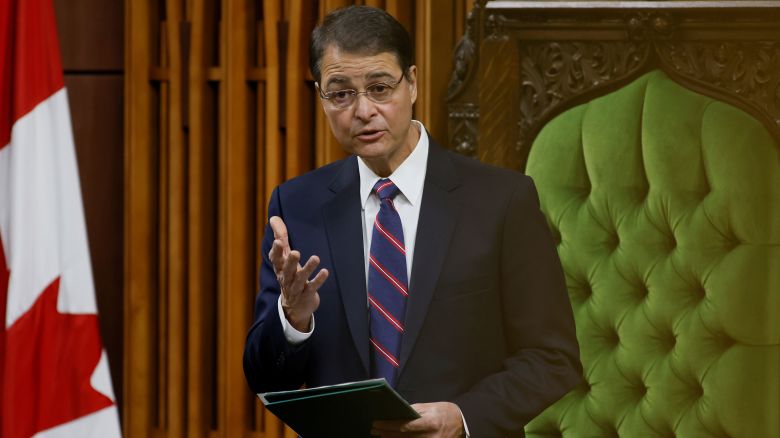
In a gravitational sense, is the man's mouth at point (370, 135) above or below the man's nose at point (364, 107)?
below

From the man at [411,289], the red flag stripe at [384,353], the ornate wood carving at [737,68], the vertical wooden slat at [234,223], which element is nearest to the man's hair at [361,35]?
the man at [411,289]

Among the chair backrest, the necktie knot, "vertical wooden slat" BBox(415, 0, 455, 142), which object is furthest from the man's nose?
"vertical wooden slat" BBox(415, 0, 455, 142)

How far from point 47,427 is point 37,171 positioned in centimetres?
69

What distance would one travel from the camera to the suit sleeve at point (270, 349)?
63.3 inches

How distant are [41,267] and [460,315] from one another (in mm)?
1453

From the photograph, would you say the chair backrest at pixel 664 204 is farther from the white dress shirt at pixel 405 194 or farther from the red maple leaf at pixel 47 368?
the red maple leaf at pixel 47 368

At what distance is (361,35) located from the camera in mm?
1647

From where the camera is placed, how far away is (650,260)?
2244 millimetres

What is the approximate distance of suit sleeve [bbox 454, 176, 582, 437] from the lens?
5.32 ft

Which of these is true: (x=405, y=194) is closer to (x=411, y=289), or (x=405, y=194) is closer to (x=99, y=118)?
(x=411, y=289)

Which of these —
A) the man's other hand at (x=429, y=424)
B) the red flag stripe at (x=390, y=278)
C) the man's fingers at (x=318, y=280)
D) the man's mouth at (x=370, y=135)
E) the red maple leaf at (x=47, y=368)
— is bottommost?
the red maple leaf at (x=47, y=368)

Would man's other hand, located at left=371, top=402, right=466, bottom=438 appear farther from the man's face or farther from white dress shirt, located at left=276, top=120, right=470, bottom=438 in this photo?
the man's face

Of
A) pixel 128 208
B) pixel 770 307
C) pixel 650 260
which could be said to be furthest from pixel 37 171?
pixel 770 307

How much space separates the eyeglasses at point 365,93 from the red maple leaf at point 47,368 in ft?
4.33
